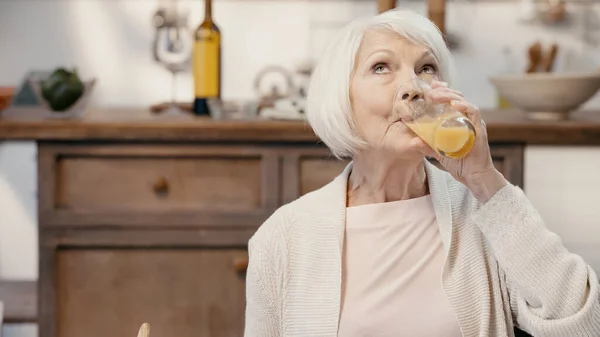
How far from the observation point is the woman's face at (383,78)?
4.80 ft

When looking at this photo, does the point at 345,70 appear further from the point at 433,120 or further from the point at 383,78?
the point at 433,120

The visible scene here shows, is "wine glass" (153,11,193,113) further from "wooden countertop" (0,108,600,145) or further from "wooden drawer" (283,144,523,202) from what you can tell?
"wooden drawer" (283,144,523,202)

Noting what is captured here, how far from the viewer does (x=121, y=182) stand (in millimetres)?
2355

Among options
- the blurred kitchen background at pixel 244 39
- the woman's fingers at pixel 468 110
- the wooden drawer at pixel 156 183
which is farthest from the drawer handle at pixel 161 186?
the woman's fingers at pixel 468 110

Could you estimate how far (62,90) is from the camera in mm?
2430

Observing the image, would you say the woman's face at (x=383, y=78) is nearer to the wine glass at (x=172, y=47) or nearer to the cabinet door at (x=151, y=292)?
the cabinet door at (x=151, y=292)

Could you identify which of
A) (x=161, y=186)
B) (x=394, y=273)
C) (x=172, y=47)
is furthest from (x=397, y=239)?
(x=172, y=47)

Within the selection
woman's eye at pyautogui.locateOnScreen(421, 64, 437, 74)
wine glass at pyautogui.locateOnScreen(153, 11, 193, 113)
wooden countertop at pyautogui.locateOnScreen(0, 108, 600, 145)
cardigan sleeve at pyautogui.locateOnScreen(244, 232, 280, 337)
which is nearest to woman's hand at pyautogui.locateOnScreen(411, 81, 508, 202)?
woman's eye at pyautogui.locateOnScreen(421, 64, 437, 74)

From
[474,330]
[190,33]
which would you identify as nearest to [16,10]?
[190,33]

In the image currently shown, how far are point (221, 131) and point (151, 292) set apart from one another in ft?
1.50

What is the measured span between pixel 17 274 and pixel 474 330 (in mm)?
1492

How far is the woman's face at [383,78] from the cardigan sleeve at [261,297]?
259mm

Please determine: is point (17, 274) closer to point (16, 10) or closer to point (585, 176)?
point (16, 10)

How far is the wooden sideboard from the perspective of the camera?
2.32 m
